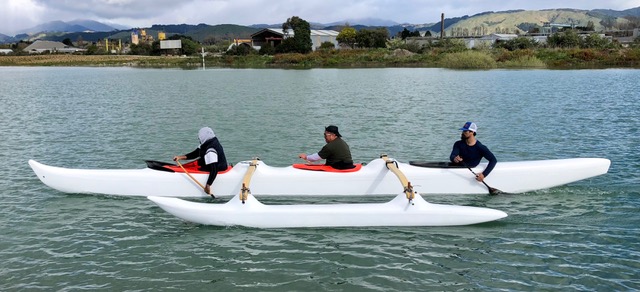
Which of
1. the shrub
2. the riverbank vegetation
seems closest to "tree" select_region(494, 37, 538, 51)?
the riverbank vegetation

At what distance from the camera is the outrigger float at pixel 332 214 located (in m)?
10.0

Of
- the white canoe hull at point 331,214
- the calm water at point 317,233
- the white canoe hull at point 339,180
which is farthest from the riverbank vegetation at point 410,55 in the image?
the white canoe hull at point 331,214

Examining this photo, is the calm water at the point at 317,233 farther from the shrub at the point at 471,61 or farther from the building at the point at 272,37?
the building at the point at 272,37

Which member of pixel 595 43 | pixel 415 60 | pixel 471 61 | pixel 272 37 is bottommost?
pixel 471 61

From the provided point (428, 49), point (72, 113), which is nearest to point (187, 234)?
point (72, 113)

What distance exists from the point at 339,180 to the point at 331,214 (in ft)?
6.20

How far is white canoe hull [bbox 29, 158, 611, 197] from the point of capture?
11.9m

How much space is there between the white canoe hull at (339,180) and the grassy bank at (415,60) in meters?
58.8

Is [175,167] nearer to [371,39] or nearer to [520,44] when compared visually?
[520,44]

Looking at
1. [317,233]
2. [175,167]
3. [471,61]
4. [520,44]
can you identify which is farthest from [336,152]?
[520,44]

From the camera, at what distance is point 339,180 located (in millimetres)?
11820

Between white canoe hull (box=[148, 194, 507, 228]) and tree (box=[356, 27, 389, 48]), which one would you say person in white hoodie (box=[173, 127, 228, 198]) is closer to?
white canoe hull (box=[148, 194, 507, 228])

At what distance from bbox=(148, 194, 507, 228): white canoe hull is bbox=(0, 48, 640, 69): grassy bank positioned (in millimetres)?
61734

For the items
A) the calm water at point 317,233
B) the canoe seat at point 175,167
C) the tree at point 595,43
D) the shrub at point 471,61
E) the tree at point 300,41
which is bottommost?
the calm water at point 317,233
